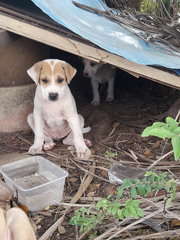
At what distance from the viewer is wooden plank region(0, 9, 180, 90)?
13.8ft

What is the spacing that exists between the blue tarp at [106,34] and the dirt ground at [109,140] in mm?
973

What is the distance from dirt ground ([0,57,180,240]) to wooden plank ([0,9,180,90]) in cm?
78

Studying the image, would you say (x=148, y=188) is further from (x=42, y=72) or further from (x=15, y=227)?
(x=42, y=72)

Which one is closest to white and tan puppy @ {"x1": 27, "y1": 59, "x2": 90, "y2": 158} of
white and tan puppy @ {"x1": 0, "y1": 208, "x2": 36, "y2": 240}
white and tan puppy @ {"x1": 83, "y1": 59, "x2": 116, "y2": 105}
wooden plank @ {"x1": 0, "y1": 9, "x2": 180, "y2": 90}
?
wooden plank @ {"x1": 0, "y1": 9, "x2": 180, "y2": 90}

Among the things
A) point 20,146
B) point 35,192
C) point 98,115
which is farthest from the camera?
point 98,115

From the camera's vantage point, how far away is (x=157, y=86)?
735cm

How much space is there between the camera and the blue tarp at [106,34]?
4082 millimetres

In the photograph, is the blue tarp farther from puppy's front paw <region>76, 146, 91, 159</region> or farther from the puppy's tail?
the puppy's tail

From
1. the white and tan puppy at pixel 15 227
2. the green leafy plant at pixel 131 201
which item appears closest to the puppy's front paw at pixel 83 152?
the green leafy plant at pixel 131 201

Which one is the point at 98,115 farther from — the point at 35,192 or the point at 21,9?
the point at 35,192

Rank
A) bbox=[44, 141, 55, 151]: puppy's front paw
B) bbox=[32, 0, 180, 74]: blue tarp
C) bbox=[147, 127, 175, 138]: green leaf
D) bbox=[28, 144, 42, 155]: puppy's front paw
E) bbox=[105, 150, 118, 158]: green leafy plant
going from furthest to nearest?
bbox=[44, 141, 55, 151]: puppy's front paw < bbox=[28, 144, 42, 155]: puppy's front paw < bbox=[105, 150, 118, 158]: green leafy plant < bbox=[32, 0, 180, 74]: blue tarp < bbox=[147, 127, 175, 138]: green leaf

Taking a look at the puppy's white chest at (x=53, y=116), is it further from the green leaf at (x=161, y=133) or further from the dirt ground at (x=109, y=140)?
the green leaf at (x=161, y=133)

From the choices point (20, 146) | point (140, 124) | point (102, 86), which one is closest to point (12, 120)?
point (20, 146)

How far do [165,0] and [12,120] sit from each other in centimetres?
374
